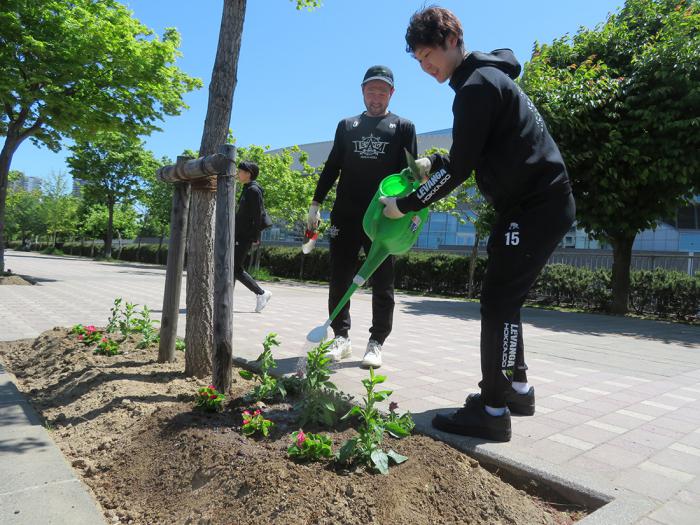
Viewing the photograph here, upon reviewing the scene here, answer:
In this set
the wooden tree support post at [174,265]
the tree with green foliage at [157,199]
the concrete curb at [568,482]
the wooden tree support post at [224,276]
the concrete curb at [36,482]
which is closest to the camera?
the concrete curb at [568,482]

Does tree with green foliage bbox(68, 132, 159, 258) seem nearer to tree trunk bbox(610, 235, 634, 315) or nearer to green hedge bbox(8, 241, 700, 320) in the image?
green hedge bbox(8, 241, 700, 320)

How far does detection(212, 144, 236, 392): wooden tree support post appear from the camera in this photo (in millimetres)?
2959

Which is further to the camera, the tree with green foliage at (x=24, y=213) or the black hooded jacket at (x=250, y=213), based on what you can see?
the tree with green foliage at (x=24, y=213)

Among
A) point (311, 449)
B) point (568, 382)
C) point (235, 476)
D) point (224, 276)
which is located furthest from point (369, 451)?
point (568, 382)

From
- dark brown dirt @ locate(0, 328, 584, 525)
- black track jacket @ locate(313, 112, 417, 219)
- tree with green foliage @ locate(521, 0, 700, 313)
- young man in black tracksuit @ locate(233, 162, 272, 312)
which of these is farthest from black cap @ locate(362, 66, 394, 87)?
tree with green foliage @ locate(521, 0, 700, 313)

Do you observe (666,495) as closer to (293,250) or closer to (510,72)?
(510,72)

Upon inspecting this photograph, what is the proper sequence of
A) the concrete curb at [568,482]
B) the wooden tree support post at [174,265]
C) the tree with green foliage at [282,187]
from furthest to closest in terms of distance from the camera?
the tree with green foliage at [282,187], the wooden tree support post at [174,265], the concrete curb at [568,482]

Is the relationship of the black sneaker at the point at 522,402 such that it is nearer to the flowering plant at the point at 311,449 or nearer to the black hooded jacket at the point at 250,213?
the flowering plant at the point at 311,449

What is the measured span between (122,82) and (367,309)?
8195 mm

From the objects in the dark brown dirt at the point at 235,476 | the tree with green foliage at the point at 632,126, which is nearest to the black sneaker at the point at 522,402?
the dark brown dirt at the point at 235,476

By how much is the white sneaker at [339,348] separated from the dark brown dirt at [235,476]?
47.1 inches

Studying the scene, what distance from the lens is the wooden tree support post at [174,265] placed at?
378cm

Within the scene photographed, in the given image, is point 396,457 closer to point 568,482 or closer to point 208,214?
point 568,482

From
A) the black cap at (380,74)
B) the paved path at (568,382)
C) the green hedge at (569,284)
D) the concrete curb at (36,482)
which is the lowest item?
the concrete curb at (36,482)
